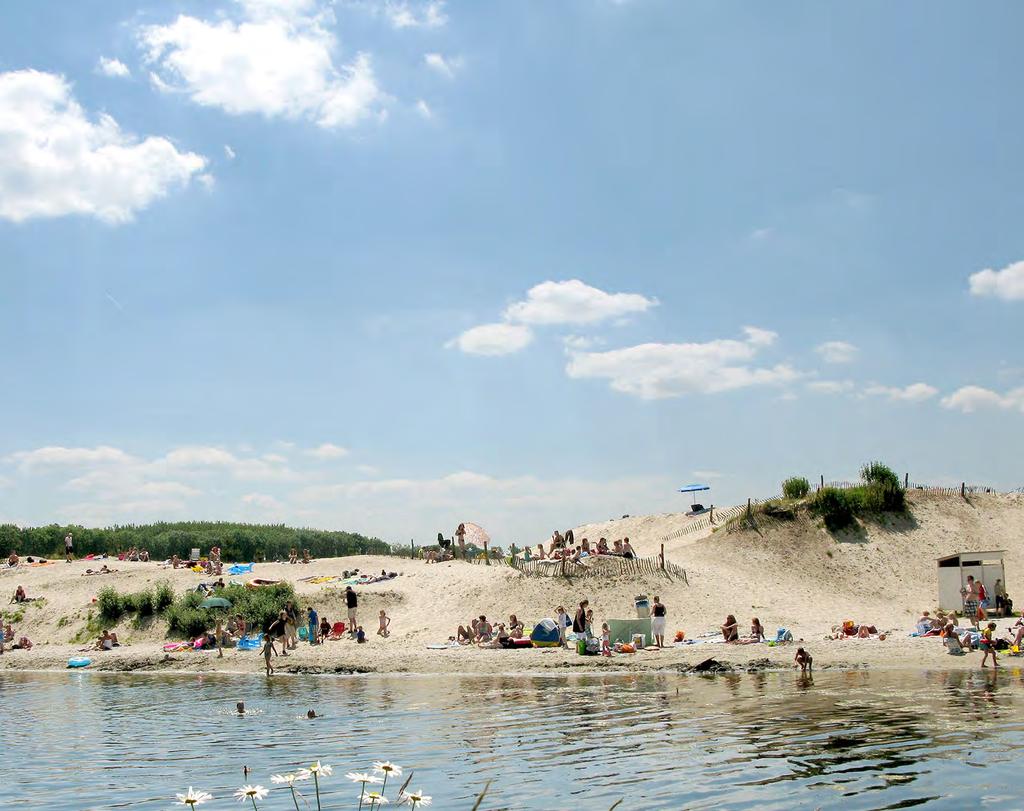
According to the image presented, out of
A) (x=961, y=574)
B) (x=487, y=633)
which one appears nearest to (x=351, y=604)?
(x=487, y=633)

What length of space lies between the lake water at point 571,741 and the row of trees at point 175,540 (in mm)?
36944

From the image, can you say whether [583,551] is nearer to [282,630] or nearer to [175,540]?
[282,630]

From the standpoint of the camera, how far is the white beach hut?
104 ft

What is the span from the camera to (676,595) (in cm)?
3275

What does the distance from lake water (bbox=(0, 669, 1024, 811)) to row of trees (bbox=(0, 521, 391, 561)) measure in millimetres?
36944

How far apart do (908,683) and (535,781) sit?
11.5 meters

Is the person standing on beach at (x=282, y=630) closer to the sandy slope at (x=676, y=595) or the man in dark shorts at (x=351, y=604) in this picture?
the sandy slope at (x=676, y=595)

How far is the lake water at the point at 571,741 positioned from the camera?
10625 millimetres

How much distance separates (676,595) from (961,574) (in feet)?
31.8

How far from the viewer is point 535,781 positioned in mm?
11203

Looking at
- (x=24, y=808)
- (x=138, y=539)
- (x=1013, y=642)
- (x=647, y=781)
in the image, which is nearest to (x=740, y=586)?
(x=1013, y=642)

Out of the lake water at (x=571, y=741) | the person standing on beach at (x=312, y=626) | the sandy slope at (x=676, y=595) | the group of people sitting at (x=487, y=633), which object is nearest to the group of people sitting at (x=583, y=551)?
the sandy slope at (x=676, y=595)

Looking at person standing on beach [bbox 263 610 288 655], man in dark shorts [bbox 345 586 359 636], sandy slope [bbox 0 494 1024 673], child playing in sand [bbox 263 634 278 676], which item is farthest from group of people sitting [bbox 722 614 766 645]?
person standing on beach [bbox 263 610 288 655]

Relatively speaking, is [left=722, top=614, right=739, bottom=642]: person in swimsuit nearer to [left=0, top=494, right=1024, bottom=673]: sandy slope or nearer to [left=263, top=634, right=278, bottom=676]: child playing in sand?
[left=0, top=494, right=1024, bottom=673]: sandy slope
